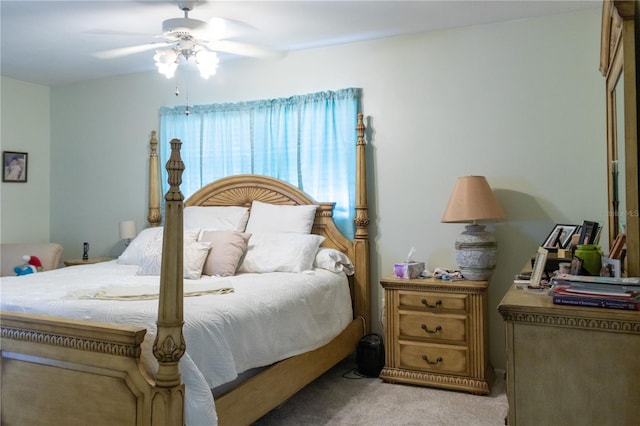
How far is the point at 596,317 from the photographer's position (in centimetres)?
152

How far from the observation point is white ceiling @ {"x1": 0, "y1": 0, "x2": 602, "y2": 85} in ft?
10.1

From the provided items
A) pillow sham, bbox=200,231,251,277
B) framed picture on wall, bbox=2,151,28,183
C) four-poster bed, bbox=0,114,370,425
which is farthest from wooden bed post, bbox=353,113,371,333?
framed picture on wall, bbox=2,151,28,183

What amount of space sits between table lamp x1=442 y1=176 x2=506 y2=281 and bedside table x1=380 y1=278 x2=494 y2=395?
101 millimetres

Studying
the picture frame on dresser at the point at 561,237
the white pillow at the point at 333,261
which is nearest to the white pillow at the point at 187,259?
the white pillow at the point at 333,261

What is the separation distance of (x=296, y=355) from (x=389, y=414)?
0.61 metres

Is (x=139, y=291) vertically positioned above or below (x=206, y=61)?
below

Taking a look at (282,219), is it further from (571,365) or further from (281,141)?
(571,365)

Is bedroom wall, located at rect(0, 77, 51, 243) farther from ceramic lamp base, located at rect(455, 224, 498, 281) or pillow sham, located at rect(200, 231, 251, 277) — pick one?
ceramic lamp base, located at rect(455, 224, 498, 281)

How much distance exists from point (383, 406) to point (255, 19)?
8.28 ft

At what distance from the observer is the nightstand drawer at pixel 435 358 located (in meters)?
3.12

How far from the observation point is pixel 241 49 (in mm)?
3863

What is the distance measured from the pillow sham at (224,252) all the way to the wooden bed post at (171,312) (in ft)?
4.93

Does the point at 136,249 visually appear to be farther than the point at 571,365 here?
Yes

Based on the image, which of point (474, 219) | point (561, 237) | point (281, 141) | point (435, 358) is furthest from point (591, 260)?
point (281, 141)
